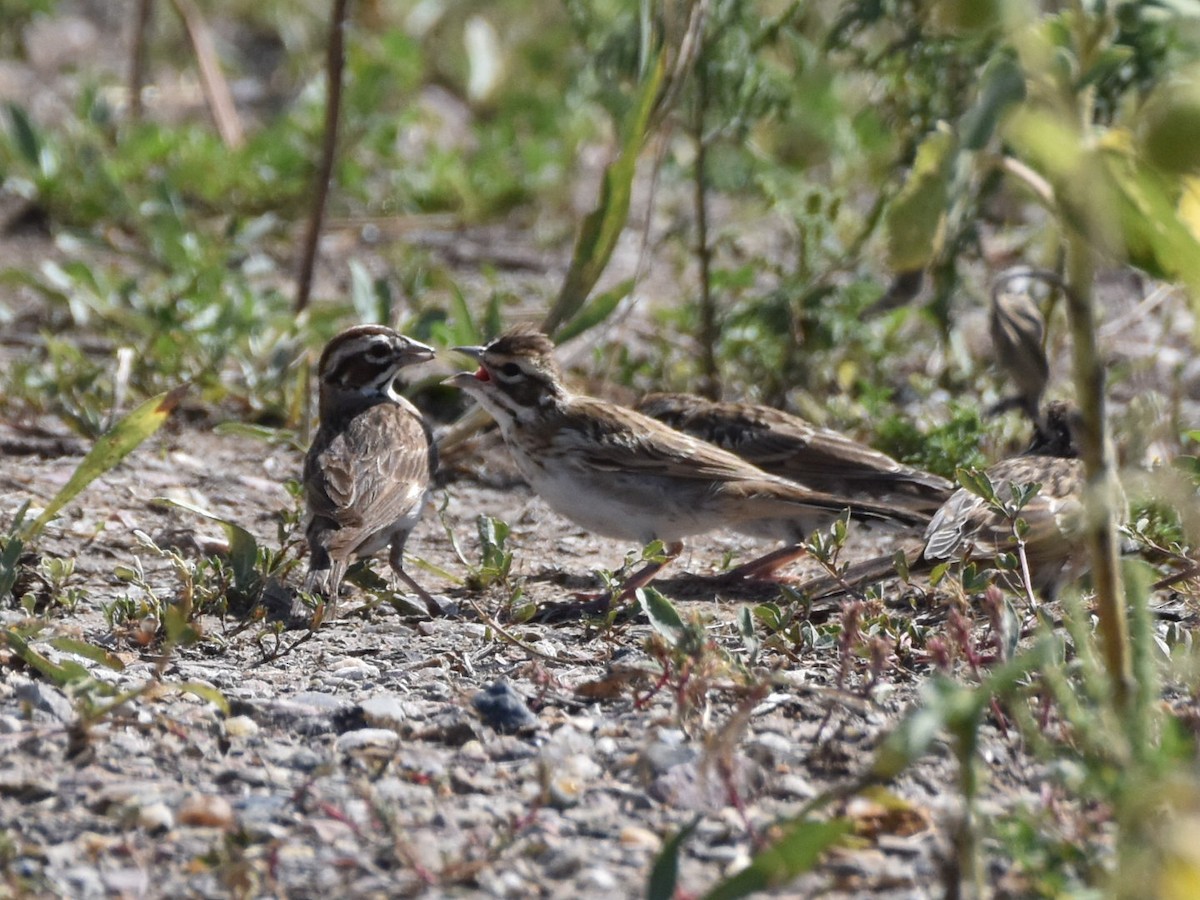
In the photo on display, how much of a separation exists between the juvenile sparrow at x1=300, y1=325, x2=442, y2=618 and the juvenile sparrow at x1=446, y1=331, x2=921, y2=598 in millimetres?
411

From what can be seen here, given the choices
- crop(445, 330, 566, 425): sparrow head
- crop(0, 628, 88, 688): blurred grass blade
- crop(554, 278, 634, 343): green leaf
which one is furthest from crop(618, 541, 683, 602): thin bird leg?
crop(0, 628, 88, 688): blurred grass blade

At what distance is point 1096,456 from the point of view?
3.48 m

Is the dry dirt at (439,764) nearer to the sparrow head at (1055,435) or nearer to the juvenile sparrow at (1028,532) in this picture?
the juvenile sparrow at (1028,532)

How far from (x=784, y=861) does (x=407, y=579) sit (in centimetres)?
318

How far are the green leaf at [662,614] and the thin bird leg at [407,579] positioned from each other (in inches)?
55.8

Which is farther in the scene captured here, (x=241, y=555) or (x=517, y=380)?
(x=517, y=380)

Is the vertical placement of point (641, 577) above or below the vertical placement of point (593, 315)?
below

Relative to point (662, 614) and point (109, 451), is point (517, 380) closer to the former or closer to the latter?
point (109, 451)

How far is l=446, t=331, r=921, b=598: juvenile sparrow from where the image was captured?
6750mm

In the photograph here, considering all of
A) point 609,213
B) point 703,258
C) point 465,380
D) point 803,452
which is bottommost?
→ point 465,380

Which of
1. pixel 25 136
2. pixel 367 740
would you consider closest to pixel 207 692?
pixel 367 740

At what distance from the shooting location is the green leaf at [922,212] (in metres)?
2.93

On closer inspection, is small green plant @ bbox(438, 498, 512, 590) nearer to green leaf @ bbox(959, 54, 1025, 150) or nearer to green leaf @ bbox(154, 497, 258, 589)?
green leaf @ bbox(154, 497, 258, 589)

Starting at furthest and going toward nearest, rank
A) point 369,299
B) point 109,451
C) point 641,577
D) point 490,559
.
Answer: point 369,299 → point 641,577 → point 490,559 → point 109,451
